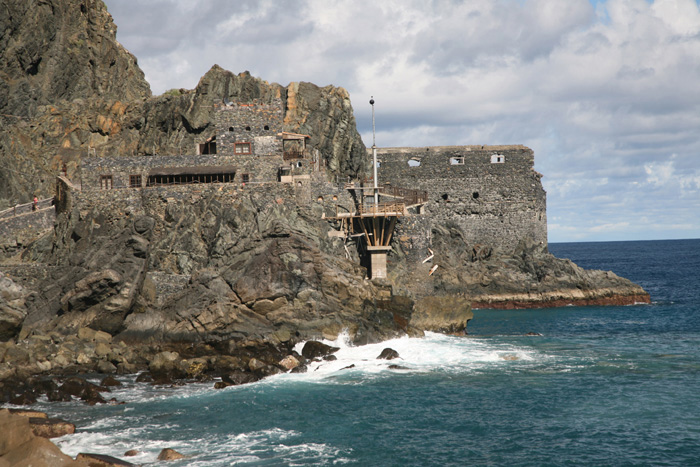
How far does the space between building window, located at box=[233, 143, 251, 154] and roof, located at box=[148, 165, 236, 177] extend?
6.94ft

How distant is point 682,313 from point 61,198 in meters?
55.7

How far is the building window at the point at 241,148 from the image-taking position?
2077 inches

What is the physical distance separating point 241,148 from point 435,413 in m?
32.6

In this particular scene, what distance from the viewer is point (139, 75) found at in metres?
73.4

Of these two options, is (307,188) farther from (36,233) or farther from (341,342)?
(36,233)

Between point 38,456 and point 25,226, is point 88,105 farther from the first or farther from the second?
point 38,456

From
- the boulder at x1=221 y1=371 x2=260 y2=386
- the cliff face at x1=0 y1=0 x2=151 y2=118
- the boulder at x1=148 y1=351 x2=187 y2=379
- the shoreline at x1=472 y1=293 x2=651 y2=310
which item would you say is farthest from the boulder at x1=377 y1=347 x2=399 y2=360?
the cliff face at x1=0 y1=0 x2=151 y2=118

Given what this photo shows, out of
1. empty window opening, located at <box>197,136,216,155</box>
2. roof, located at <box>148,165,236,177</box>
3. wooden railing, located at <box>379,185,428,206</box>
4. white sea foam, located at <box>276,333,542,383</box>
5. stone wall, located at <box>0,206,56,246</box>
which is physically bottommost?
white sea foam, located at <box>276,333,542,383</box>

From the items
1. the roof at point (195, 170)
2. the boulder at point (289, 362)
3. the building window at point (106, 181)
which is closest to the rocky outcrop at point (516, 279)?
the roof at point (195, 170)

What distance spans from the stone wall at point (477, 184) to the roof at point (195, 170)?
2400cm

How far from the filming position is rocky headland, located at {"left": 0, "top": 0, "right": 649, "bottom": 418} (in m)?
36.1

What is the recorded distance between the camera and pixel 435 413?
1056 inches

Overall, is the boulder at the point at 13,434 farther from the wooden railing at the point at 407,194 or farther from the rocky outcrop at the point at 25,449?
the wooden railing at the point at 407,194

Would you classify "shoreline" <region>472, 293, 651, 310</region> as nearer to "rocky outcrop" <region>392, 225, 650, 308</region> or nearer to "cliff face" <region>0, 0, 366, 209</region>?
"rocky outcrop" <region>392, 225, 650, 308</region>
